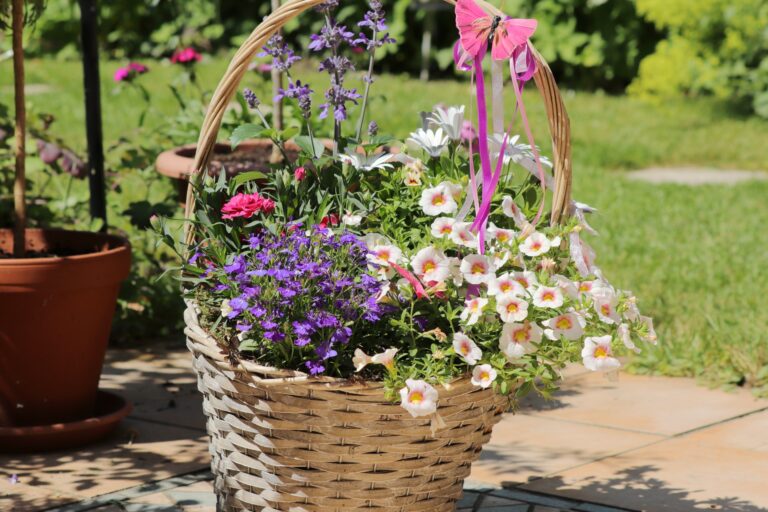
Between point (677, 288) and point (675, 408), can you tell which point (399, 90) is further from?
point (675, 408)

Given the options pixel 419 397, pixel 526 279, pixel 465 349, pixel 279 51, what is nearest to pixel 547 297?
pixel 526 279

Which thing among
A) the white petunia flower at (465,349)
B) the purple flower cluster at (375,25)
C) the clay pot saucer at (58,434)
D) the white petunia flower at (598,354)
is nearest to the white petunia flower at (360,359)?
the white petunia flower at (465,349)

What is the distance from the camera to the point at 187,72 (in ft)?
17.1

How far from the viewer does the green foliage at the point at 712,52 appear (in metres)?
8.24

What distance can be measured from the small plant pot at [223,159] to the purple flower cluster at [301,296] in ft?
4.10

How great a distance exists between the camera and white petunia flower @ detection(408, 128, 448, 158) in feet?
7.88

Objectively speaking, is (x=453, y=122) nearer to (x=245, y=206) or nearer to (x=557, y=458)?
(x=245, y=206)

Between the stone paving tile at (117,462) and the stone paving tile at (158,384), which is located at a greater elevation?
the stone paving tile at (158,384)

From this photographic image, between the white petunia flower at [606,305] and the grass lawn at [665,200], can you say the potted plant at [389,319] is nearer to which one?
the white petunia flower at [606,305]

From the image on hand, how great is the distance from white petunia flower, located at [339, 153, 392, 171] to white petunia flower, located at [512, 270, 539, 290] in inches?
16.9

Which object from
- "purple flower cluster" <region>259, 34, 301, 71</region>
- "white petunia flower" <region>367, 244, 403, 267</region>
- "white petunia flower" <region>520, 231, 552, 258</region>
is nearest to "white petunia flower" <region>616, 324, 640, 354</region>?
"white petunia flower" <region>520, 231, 552, 258</region>

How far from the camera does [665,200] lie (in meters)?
6.13

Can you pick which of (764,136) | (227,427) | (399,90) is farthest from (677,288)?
(399,90)

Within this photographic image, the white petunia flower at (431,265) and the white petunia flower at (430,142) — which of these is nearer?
the white petunia flower at (431,265)
